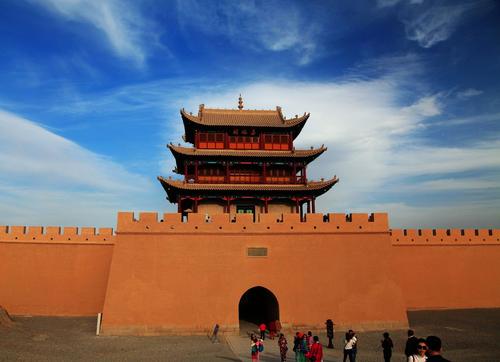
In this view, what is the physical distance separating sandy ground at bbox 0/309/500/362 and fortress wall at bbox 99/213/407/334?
33.8 inches

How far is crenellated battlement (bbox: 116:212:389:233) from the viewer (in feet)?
54.0

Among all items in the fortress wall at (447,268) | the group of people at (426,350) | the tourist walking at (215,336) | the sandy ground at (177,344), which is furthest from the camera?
the fortress wall at (447,268)

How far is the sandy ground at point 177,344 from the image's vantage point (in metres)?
12.1

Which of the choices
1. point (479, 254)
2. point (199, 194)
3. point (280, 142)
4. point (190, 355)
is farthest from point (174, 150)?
point (479, 254)

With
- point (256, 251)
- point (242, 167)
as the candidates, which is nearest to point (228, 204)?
point (242, 167)

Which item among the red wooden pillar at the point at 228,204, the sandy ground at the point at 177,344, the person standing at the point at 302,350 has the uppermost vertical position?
the red wooden pillar at the point at 228,204

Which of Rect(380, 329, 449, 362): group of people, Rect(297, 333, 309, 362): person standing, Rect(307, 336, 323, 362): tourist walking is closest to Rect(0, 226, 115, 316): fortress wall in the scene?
Rect(297, 333, 309, 362): person standing

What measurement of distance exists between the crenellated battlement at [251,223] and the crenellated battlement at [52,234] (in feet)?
11.0

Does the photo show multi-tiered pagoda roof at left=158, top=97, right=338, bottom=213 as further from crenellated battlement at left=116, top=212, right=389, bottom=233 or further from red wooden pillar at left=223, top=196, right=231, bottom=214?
crenellated battlement at left=116, top=212, right=389, bottom=233

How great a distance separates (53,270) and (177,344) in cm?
811

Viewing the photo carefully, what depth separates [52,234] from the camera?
61.5 ft

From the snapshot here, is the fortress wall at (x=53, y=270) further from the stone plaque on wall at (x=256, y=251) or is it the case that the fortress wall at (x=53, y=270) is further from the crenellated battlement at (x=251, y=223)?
the stone plaque on wall at (x=256, y=251)

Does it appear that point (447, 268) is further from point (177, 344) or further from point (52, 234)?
point (52, 234)

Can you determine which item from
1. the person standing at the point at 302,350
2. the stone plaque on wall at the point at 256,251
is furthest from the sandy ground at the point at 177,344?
the stone plaque on wall at the point at 256,251
